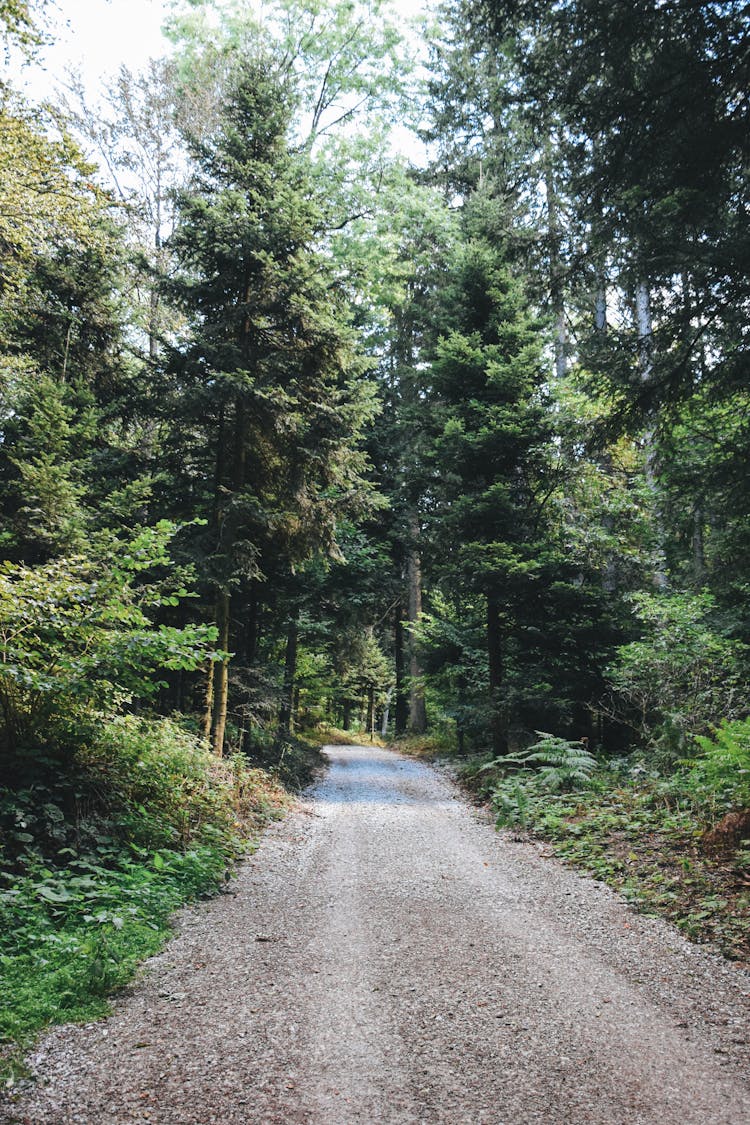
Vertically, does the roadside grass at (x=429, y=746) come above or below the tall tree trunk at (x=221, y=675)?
below

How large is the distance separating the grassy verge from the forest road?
248 mm

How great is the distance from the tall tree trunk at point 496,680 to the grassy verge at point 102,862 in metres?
5.95

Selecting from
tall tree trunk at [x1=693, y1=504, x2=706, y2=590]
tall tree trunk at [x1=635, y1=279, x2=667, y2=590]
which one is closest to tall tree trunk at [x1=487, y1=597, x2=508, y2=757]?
tall tree trunk at [x1=635, y1=279, x2=667, y2=590]

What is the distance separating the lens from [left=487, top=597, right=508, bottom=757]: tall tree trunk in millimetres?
13313

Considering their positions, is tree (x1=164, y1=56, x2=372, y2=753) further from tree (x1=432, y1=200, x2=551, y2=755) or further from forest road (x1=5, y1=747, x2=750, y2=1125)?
forest road (x1=5, y1=747, x2=750, y2=1125)

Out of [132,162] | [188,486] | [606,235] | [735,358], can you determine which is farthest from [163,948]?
[132,162]

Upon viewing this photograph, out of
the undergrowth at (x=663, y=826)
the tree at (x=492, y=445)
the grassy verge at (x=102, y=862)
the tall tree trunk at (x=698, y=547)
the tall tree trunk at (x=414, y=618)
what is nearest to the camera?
the grassy verge at (x=102, y=862)

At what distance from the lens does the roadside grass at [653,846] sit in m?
5.13

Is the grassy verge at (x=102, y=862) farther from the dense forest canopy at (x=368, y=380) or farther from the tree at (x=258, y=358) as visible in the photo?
the tree at (x=258, y=358)

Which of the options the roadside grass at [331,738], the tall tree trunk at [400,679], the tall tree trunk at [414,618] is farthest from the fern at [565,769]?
the roadside grass at [331,738]

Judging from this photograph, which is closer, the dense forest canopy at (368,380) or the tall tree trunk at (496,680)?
the dense forest canopy at (368,380)

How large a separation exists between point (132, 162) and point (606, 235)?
16.7 m

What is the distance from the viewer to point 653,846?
22.9 ft

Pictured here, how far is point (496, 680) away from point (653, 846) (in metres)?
6.92
